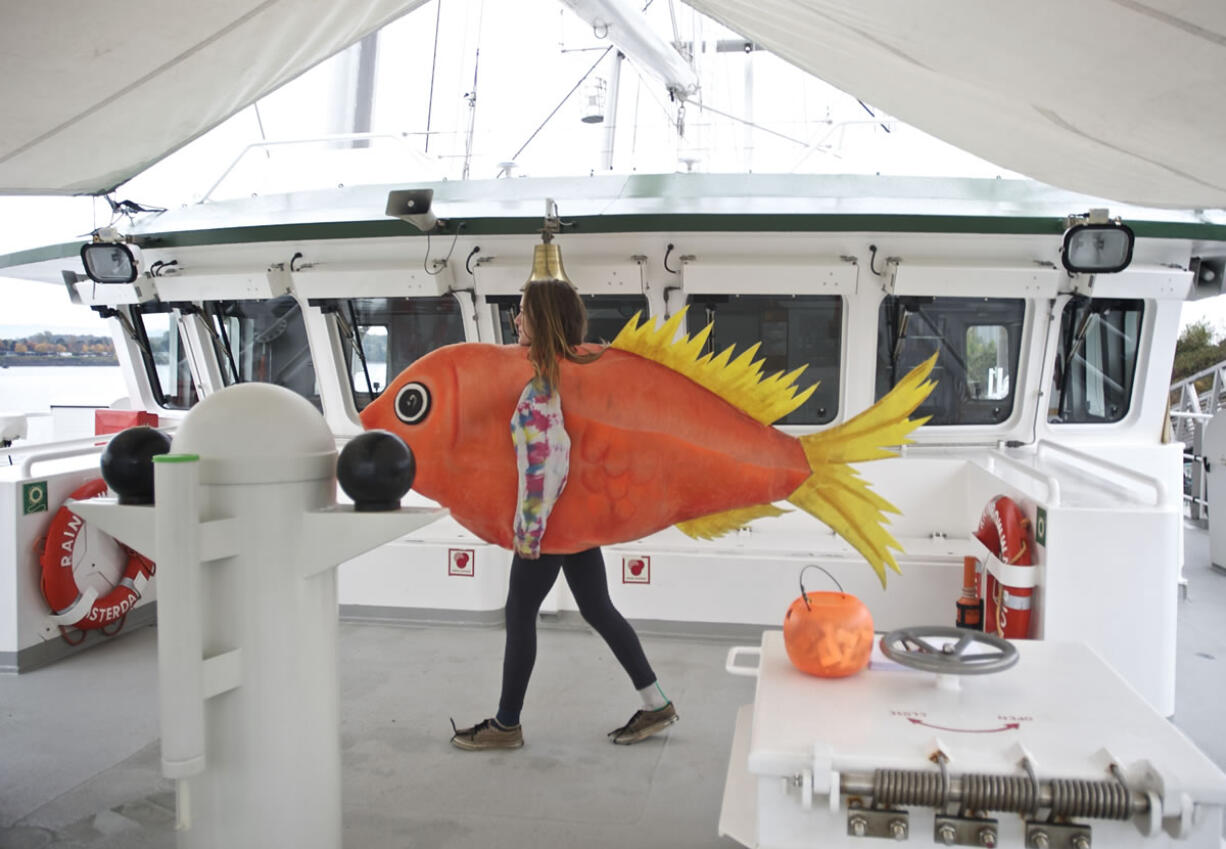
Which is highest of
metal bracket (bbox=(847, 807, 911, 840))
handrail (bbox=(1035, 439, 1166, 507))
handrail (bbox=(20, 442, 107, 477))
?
handrail (bbox=(1035, 439, 1166, 507))

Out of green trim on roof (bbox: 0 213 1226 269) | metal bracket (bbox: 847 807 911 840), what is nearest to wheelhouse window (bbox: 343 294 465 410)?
green trim on roof (bbox: 0 213 1226 269)

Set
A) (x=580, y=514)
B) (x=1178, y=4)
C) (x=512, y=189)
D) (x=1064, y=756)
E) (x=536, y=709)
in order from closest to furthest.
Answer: (x=1178, y=4), (x=1064, y=756), (x=580, y=514), (x=536, y=709), (x=512, y=189)

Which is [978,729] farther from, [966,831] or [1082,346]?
[1082,346]

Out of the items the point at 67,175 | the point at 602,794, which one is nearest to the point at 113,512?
the point at 67,175

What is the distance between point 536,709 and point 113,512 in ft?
7.78

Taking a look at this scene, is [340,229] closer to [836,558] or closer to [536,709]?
[536,709]

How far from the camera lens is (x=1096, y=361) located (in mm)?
5445

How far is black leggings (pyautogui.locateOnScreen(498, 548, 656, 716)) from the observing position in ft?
10.8

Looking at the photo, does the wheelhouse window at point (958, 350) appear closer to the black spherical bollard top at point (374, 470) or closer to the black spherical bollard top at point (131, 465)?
the black spherical bollard top at point (374, 470)

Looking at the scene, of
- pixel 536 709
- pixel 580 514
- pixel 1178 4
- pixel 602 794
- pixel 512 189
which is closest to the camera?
pixel 1178 4

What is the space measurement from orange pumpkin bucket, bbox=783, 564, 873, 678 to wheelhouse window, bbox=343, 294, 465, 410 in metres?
3.59

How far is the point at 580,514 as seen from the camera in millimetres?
3000

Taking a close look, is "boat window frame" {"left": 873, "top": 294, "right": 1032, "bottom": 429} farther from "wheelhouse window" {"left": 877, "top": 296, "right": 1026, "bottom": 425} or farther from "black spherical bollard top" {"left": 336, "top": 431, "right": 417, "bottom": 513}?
"black spherical bollard top" {"left": 336, "top": 431, "right": 417, "bottom": 513}

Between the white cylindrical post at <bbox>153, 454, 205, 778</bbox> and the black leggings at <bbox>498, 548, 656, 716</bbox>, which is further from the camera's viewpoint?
the black leggings at <bbox>498, 548, 656, 716</bbox>
